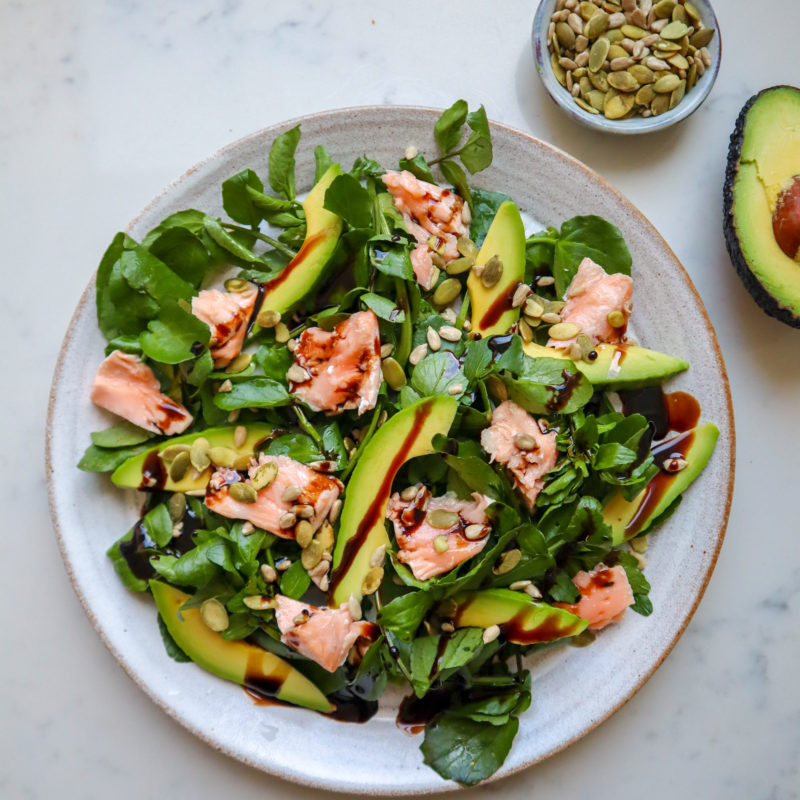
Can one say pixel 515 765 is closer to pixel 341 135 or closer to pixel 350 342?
pixel 350 342

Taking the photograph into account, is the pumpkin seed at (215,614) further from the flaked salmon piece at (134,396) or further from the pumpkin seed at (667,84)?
the pumpkin seed at (667,84)

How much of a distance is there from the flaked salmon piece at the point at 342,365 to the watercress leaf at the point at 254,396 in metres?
0.03

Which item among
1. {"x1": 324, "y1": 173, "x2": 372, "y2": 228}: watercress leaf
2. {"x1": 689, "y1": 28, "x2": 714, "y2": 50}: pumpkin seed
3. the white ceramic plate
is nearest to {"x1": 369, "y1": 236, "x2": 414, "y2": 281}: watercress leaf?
{"x1": 324, "y1": 173, "x2": 372, "y2": 228}: watercress leaf

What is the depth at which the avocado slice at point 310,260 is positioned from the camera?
147 cm

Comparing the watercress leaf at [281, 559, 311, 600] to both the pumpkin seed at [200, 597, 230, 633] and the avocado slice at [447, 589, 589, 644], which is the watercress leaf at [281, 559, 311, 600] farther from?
the avocado slice at [447, 589, 589, 644]

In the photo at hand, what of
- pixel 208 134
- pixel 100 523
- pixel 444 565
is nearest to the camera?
pixel 444 565

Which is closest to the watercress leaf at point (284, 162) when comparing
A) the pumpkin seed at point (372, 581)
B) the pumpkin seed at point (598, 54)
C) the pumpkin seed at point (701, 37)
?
the pumpkin seed at point (598, 54)

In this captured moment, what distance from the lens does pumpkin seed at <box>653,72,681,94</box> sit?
1.61 metres

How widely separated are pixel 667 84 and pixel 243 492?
1.24 metres

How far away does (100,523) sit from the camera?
1.53 meters

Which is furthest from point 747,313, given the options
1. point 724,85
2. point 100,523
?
point 100,523

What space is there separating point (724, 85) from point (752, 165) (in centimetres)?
36

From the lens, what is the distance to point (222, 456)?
147 cm

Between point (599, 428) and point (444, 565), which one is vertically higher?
point (599, 428)
